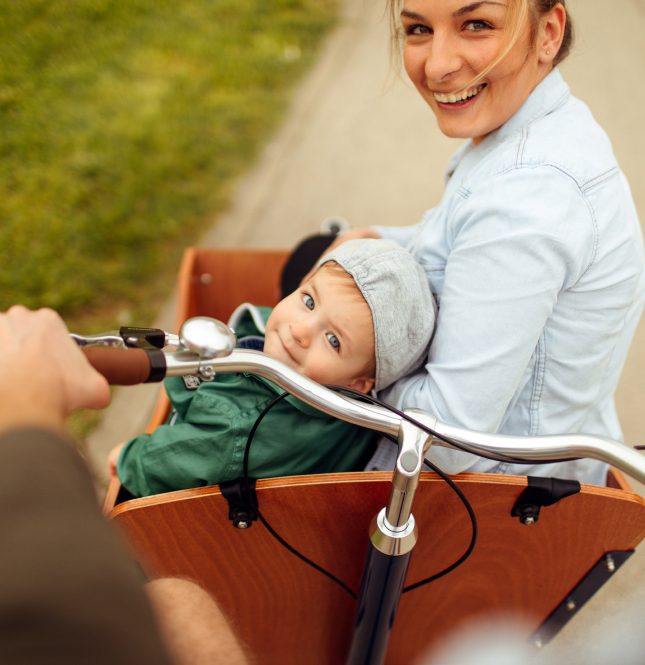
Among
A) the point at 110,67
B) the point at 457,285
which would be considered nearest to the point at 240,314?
the point at 457,285

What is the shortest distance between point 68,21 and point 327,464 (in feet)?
12.7

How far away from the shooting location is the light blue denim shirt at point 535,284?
944mm

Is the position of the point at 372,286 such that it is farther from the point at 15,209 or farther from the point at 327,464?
the point at 15,209

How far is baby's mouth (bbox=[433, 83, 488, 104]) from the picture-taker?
115 cm

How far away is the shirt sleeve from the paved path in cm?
161

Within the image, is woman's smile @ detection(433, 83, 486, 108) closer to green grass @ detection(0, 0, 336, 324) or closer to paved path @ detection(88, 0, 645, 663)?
paved path @ detection(88, 0, 645, 663)

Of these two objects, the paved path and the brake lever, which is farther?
the paved path

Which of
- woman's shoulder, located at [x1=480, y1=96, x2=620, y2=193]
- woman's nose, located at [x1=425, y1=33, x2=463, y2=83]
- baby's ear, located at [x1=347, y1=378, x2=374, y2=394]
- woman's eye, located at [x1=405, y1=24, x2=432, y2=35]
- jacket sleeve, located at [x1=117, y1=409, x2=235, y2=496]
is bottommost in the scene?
Answer: jacket sleeve, located at [x1=117, y1=409, x2=235, y2=496]

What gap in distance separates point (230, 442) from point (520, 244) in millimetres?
627

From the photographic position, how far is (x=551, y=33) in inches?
42.8

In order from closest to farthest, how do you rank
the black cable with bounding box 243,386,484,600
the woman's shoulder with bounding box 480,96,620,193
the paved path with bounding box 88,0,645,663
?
the black cable with bounding box 243,386,484,600 < the woman's shoulder with bounding box 480,96,620,193 < the paved path with bounding box 88,0,645,663

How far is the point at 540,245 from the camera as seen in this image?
927 millimetres

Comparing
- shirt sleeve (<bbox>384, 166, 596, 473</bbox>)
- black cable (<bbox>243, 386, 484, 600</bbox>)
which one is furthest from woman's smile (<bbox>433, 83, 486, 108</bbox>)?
black cable (<bbox>243, 386, 484, 600</bbox>)

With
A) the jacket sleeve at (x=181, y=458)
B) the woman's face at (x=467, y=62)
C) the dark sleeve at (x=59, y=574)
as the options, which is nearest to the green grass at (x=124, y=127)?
the jacket sleeve at (x=181, y=458)
